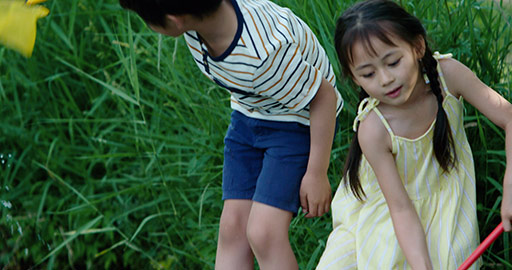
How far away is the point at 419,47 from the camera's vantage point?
1.89m

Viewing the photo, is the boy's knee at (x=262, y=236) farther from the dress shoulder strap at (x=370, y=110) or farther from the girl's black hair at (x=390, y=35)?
the girl's black hair at (x=390, y=35)

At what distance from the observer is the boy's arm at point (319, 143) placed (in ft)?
6.53

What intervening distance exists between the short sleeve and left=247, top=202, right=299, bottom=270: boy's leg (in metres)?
0.29

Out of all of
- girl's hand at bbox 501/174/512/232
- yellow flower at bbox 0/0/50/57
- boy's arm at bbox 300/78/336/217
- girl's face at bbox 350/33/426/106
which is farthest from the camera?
boy's arm at bbox 300/78/336/217

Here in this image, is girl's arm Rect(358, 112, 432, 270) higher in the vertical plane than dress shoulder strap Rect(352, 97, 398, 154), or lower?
lower

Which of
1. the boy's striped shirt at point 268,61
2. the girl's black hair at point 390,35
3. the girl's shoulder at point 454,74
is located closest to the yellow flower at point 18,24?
the boy's striped shirt at point 268,61

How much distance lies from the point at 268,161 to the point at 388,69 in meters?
0.45

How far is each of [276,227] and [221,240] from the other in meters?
0.21

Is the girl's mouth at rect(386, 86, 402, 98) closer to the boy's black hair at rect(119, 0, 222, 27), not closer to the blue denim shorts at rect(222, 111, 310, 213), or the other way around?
the blue denim shorts at rect(222, 111, 310, 213)

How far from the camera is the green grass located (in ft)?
7.80

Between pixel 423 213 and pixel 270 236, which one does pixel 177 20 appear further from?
pixel 423 213

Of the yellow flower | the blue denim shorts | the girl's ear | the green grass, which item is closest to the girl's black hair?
the girl's ear

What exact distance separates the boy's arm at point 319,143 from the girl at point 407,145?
8cm

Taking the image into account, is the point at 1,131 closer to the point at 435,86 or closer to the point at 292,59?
the point at 292,59
